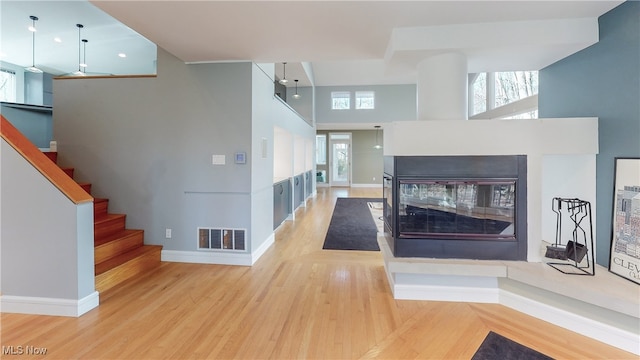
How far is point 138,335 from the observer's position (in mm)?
1961

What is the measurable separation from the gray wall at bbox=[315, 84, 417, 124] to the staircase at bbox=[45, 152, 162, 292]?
696cm

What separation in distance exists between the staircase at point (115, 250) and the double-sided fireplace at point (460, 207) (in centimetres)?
273

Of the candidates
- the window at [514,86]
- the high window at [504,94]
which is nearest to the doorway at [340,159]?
the high window at [504,94]

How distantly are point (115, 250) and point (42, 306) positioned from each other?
81 centimetres

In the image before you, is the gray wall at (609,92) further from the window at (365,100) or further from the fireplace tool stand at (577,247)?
the window at (365,100)

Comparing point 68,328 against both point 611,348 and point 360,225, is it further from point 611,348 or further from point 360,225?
point 360,225

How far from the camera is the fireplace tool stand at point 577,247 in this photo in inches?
86.4

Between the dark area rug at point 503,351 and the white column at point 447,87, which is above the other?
the white column at point 447,87

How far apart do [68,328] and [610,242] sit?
4.20m

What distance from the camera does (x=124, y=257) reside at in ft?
9.84

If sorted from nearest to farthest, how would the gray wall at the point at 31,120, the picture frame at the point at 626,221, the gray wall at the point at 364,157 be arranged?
the picture frame at the point at 626,221 → the gray wall at the point at 31,120 → the gray wall at the point at 364,157

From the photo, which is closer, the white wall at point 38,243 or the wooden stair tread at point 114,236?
the white wall at point 38,243

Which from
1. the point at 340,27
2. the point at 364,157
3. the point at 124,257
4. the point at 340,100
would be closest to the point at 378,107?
the point at 340,100

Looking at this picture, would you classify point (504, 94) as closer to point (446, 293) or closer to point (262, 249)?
point (446, 293)
